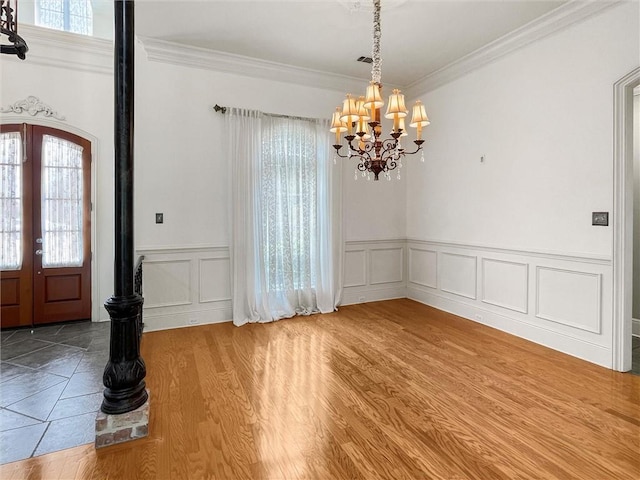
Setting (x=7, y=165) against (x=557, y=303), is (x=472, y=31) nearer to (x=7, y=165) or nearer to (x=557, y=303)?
(x=557, y=303)

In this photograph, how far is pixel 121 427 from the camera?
2133 mm

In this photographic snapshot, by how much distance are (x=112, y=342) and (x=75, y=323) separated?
2.98m

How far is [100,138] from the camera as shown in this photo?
4.53 m

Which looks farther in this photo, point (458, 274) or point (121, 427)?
point (458, 274)

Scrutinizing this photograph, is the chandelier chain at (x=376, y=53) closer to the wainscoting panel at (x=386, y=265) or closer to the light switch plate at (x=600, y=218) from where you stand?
the light switch plate at (x=600, y=218)

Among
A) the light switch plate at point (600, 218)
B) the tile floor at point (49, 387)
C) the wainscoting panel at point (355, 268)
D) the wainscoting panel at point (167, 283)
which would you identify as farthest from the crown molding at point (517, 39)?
the tile floor at point (49, 387)

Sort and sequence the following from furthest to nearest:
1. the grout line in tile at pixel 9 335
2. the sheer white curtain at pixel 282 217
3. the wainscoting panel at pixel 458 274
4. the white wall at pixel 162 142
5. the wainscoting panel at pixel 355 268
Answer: the wainscoting panel at pixel 355 268
the wainscoting panel at pixel 458 274
the sheer white curtain at pixel 282 217
the white wall at pixel 162 142
the grout line in tile at pixel 9 335

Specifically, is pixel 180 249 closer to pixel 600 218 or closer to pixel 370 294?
pixel 370 294

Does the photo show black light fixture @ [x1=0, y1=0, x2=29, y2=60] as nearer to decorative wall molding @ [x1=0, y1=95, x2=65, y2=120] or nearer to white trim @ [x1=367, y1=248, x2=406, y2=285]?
decorative wall molding @ [x1=0, y1=95, x2=65, y2=120]

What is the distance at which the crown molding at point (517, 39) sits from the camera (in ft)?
10.7

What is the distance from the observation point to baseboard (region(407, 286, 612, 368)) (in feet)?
10.8

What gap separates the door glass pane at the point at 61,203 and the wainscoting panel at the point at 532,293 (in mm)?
4987

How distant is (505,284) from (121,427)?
160 inches

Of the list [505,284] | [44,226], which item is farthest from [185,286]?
[505,284]
